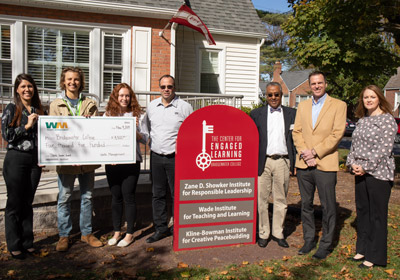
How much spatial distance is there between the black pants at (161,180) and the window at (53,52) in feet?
22.1

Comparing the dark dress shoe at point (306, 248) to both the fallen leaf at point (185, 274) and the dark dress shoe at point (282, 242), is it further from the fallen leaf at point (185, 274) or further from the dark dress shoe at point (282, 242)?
the fallen leaf at point (185, 274)

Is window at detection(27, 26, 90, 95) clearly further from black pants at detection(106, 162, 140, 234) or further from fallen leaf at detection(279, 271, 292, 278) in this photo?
fallen leaf at detection(279, 271, 292, 278)

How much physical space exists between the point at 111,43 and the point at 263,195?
304 inches

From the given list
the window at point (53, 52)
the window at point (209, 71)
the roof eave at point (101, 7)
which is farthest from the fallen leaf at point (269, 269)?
the window at point (209, 71)

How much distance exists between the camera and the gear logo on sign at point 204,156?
4449 mm

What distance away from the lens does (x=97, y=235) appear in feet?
16.8

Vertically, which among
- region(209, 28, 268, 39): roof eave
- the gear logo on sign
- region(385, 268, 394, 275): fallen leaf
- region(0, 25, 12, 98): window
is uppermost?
region(209, 28, 268, 39): roof eave

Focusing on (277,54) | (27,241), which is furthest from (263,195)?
(277,54)

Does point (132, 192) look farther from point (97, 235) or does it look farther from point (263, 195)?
point (263, 195)

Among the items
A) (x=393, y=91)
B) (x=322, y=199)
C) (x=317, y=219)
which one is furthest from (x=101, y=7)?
(x=393, y=91)

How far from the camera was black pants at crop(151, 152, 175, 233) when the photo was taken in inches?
181

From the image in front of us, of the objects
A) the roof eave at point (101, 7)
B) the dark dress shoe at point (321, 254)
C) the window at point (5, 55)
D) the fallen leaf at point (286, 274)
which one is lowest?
the fallen leaf at point (286, 274)

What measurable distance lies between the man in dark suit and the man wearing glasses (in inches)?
39.1

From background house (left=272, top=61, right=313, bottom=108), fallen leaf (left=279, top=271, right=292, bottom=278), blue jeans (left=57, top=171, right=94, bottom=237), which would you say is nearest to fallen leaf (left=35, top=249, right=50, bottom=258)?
blue jeans (left=57, top=171, right=94, bottom=237)
